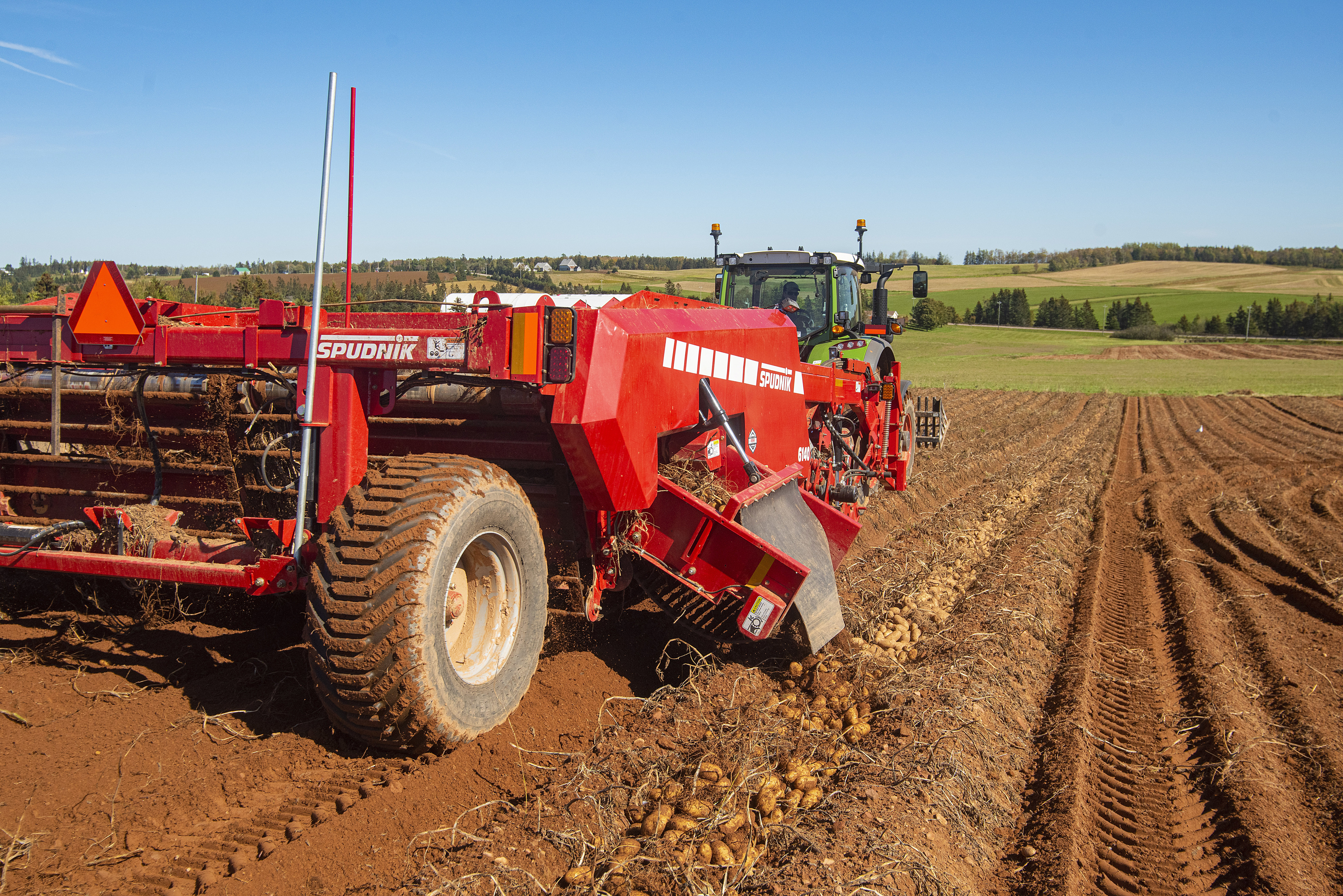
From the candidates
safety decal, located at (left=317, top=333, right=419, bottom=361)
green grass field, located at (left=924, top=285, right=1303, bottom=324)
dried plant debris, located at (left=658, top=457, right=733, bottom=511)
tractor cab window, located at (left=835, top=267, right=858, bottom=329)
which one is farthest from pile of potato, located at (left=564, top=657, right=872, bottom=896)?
green grass field, located at (left=924, top=285, right=1303, bottom=324)

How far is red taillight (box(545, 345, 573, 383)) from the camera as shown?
344 centimetres

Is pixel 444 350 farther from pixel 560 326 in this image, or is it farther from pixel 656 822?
pixel 656 822

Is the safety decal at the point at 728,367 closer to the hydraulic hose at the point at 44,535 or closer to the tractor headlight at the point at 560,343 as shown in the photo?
the tractor headlight at the point at 560,343

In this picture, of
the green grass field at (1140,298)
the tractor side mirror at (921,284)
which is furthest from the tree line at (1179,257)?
the tractor side mirror at (921,284)

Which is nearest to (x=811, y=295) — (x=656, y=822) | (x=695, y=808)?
(x=695, y=808)

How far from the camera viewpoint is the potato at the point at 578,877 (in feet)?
8.82

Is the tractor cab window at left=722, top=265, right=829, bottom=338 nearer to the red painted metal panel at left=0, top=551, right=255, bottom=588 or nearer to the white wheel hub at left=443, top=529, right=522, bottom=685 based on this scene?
the white wheel hub at left=443, top=529, right=522, bottom=685

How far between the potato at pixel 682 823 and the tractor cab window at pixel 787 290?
22.6ft

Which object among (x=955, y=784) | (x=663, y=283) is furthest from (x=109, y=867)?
(x=663, y=283)

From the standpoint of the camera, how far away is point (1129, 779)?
407 centimetres

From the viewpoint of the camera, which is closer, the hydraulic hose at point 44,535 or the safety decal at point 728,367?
the hydraulic hose at point 44,535

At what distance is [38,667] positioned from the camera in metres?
4.07

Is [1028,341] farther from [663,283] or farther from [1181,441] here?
[663,283]

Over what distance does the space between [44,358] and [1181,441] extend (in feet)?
62.7
